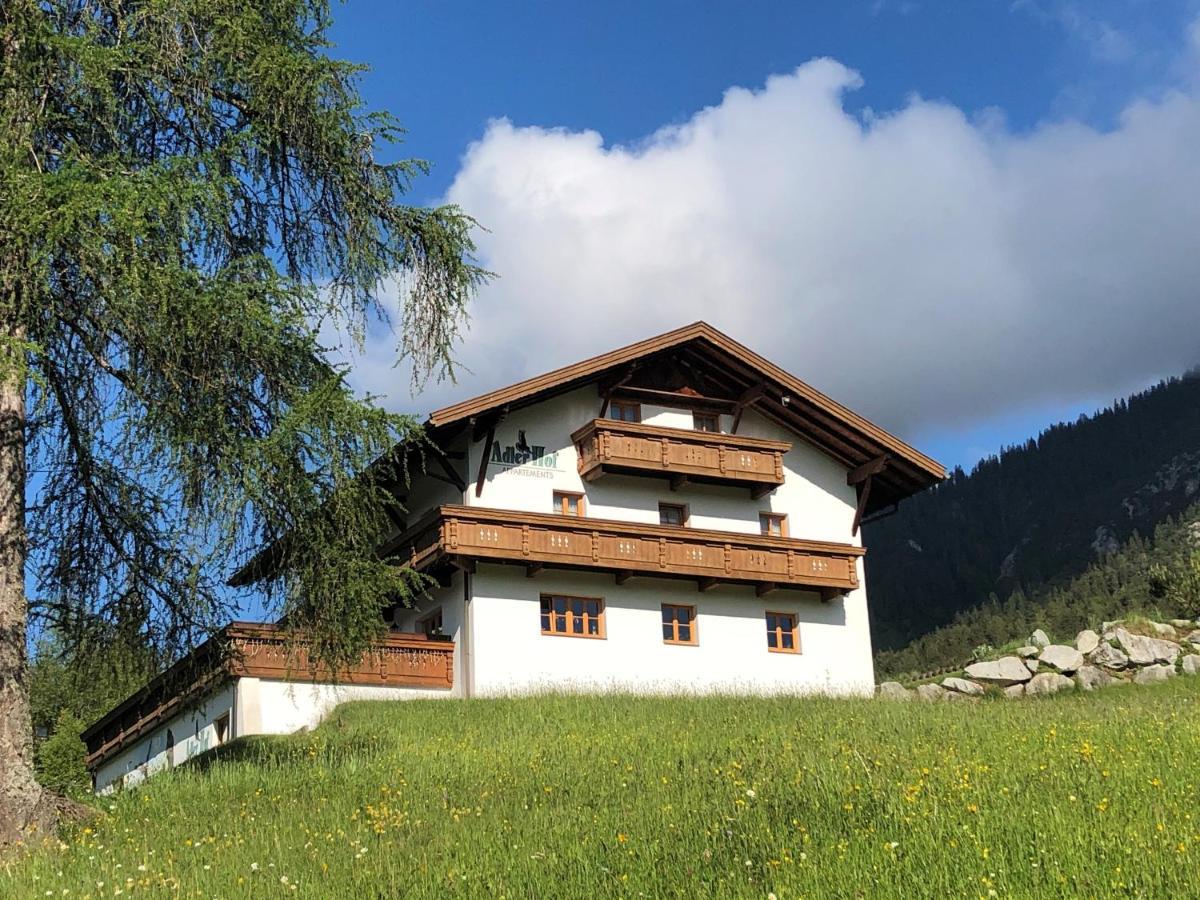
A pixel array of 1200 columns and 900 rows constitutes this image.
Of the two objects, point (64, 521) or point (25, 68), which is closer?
point (25, 68)

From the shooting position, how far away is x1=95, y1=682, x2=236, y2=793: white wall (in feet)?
105

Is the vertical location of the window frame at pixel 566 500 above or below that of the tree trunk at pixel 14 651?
above

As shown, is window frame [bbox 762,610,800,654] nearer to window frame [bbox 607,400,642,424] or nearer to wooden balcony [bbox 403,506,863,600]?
wooden balcony [bbox 403,506,863,600]

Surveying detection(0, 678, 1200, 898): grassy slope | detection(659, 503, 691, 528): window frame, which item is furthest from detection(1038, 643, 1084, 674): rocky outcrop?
detection(0, 678, 1200, 898): grassy slope

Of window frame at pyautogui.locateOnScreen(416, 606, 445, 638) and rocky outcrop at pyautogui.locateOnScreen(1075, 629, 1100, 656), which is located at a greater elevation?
window frame at pyautogui.locateOnScreen(416, 606, 445, 638)

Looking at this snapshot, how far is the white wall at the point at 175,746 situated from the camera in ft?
105

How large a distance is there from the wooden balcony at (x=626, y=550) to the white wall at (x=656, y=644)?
519mm

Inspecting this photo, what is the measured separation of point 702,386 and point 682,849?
25.8 metres

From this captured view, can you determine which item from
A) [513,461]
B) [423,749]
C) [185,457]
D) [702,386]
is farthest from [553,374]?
[185,457]

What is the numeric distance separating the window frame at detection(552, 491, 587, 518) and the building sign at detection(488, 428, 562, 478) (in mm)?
530

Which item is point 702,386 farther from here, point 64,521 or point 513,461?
point 64,521

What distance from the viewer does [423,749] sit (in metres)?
22.4

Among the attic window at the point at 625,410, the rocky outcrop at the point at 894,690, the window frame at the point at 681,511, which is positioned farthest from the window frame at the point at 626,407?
the rocky outcrop at the point at 894,690

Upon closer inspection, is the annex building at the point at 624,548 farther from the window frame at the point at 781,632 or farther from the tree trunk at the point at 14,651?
the tree trunk at the point at 14,651
